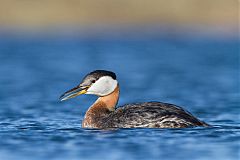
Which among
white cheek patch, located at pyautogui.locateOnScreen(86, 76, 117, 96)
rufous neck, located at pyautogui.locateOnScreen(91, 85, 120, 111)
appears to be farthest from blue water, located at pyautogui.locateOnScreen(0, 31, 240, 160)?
white cheek patch, located at pyautogui.locateOnScreen(86, 76, 117, 96)

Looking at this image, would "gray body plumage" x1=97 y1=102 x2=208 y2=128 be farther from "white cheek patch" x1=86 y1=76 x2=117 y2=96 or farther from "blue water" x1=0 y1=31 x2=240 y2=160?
"white cheek patch" x1=86 y1=76 x2=117 y2=96

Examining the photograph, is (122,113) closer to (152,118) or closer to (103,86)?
(152,118)

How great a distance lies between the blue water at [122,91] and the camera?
13.5 meters

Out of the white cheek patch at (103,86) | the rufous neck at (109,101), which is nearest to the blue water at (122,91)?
the rufous neck at (109,101)

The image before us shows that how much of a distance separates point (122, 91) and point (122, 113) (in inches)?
349

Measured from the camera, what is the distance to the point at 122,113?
1548cm

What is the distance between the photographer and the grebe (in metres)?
15.1

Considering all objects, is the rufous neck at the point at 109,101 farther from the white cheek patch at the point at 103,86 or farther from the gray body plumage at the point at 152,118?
the gray body plumage at the point at 152,118

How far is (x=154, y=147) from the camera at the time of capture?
13.5 meters

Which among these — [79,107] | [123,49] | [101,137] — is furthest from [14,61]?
[101,137]

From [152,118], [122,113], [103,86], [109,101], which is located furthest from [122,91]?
[152,118]

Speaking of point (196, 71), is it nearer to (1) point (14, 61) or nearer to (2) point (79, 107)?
(1) point (14, 61)

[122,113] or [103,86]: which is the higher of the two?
[103,86]

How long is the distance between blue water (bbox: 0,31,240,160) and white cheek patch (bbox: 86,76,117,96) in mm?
796
